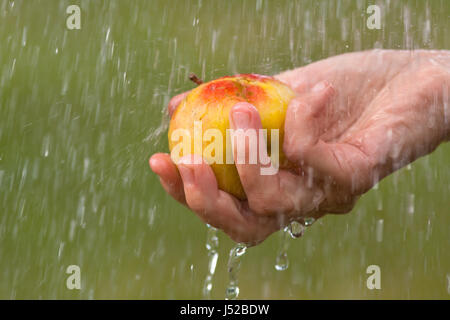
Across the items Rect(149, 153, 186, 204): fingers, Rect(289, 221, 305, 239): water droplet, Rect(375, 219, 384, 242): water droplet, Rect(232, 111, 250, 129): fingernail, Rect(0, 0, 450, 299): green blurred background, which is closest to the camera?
Rect(232, 111, 250, 129): fingernail

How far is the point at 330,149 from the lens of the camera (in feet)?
3.64

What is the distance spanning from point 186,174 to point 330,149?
248mm

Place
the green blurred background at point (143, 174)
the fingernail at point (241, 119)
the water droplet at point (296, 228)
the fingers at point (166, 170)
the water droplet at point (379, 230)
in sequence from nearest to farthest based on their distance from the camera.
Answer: the fingernail at point (241, 119) → the fingers at point (166, 170) → the water droplet at point (296, 228) → the green blurred background at point (143, 174) → the water droplet at point (379, 230)

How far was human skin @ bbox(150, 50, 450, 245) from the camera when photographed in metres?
1.07

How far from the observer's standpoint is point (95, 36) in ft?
13.4

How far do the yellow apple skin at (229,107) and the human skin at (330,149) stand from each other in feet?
0.06

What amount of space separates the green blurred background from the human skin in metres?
1.32

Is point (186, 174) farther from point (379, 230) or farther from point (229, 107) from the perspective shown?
point (379, 230)

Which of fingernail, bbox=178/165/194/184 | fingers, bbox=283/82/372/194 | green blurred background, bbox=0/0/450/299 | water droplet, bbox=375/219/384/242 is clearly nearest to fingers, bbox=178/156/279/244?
fingernail, bbox=178/165/194/184

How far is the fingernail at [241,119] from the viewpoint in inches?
39.4

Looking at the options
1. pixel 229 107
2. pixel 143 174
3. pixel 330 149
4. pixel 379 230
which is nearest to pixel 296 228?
pixel 330 149

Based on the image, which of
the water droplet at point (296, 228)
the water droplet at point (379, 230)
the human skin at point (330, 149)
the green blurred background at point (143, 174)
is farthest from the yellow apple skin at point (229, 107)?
the water droplet at point (379, 230)

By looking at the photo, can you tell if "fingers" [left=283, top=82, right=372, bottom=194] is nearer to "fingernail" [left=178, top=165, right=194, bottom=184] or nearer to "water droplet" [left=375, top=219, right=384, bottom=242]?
"fingernail" [left=178, top=165, right=194, bottom=184]

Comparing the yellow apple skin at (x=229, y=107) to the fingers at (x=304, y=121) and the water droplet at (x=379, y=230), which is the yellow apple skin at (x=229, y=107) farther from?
the water droplet at (x=379, y=230)
